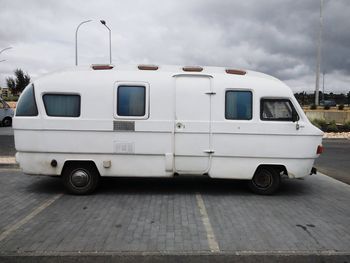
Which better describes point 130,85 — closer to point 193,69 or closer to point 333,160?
point 193,69

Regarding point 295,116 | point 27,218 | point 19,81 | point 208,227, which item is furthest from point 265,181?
point 19,81

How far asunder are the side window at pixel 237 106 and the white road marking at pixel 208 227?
1.70 m

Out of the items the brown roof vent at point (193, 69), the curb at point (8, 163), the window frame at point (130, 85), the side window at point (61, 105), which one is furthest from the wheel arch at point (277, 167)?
the curb at point (8, 163)

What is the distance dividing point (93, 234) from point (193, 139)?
2843 millimetres

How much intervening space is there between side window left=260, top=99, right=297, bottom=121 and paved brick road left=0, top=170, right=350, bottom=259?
1580 millimetres

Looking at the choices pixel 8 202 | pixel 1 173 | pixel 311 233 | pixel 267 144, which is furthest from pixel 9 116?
pixel 311 233

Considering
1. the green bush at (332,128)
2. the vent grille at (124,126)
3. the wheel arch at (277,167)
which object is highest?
the vent grille at (124,126)

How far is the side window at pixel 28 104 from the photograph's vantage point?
761 cm

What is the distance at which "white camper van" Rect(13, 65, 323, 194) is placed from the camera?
24.8 feet

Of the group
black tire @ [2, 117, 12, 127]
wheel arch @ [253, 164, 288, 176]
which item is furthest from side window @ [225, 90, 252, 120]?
black tire @ [2, 117, 12, 127]

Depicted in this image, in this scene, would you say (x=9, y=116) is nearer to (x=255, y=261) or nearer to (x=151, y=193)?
(x=151, y=193)

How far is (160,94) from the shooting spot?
7594 millimetres

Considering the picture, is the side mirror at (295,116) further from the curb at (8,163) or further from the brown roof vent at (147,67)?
the curb at (8,163)

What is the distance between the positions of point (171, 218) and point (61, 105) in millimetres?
3111
